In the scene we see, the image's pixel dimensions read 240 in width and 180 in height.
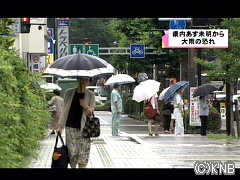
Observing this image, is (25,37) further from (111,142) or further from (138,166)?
(138,166)

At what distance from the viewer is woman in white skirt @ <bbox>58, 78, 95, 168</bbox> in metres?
10.4

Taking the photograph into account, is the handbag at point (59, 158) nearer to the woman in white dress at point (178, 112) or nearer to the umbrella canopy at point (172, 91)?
the woman in white dress at point (178, 112)

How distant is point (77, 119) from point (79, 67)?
91 cm

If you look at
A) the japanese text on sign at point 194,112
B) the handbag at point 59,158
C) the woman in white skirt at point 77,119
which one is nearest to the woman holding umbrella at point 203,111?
the japanese text on sign at point 194,112

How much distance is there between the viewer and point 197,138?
2180 cm

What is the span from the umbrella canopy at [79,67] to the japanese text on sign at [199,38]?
38.3ft

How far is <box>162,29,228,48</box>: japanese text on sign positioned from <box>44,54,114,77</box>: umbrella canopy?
11.7 m

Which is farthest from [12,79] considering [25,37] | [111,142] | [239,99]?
[25,37]

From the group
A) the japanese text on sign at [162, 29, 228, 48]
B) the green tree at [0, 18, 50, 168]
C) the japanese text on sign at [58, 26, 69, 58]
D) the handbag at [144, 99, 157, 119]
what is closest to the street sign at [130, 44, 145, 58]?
the japanese text on sign at [58, 26, 69, 58]

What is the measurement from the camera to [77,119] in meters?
10.5

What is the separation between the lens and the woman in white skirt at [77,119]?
10.4 metres

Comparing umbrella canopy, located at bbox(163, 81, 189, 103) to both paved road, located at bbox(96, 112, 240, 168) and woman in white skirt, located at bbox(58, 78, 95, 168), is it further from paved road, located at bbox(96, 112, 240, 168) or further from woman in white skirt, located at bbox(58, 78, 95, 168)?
woman in white skirt, located at bbox(58, 78, 95, 168)

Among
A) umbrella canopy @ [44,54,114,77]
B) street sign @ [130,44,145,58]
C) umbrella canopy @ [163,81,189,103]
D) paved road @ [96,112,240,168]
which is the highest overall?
street sign @ [130,44,145,58]

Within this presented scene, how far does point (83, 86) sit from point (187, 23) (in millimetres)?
23175
